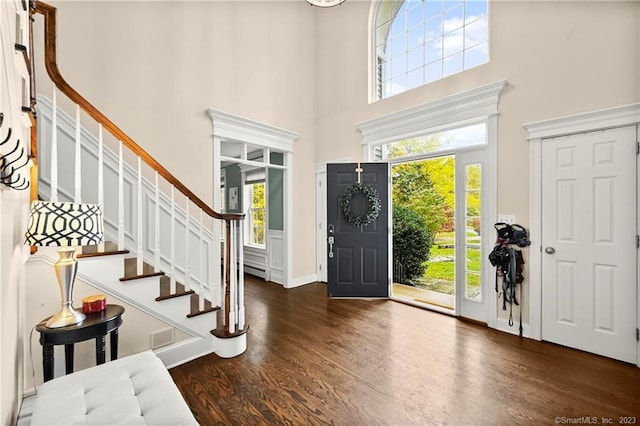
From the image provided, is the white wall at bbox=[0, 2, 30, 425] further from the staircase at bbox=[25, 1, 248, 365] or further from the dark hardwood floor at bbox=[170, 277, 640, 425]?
the dark hardwood floor at bbox=[170, 277, 640, 425]

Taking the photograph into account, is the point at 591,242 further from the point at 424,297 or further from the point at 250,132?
the point at 250,132

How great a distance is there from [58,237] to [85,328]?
0.57 m

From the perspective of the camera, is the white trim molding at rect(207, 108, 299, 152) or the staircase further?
the white trim molding at rect(207, 108, 299, 152)

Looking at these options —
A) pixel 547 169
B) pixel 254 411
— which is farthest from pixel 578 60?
pixel 254 411

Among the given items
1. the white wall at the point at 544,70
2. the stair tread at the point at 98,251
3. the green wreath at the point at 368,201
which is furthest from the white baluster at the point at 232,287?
the white wall at the point at 544,70

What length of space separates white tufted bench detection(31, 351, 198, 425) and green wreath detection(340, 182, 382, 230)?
3192 millimetres

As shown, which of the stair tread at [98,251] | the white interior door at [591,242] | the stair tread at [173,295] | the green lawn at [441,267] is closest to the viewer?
the stair tread at [98,251]

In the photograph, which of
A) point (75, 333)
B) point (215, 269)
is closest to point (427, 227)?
point (215, 269)

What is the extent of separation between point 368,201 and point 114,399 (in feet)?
11.8

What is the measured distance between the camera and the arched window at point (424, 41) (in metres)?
3.61

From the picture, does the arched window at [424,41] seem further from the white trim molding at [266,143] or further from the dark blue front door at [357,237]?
the white trim molding at [266,143]

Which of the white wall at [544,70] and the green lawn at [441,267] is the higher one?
the white wall at [544,70]

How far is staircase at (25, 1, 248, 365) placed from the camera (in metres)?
1.98

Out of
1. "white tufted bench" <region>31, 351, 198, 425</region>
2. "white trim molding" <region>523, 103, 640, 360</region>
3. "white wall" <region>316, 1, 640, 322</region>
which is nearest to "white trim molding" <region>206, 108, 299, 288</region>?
"white wall" <region>316, 1, 640, 322</region>
